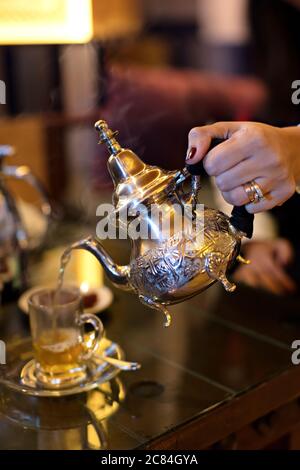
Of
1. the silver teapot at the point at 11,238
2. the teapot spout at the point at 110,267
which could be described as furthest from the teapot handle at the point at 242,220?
the silver teapot at the point at 11,238

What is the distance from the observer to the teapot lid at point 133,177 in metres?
0.69

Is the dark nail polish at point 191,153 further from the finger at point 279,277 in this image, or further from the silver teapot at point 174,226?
the finger at point 279,277

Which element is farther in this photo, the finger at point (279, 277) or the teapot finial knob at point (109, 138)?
the finger at point (279, 277)

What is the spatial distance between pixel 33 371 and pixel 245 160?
0.46 meters

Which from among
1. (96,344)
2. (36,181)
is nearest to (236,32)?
(36,181)

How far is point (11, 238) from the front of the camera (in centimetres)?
129

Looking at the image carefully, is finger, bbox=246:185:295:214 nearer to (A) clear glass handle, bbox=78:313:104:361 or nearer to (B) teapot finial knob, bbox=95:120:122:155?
(B) teapot finial knob, bbox=95:120:122:155

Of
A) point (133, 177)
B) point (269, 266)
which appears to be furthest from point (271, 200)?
point (269, 266)

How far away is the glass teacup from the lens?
0.88 m

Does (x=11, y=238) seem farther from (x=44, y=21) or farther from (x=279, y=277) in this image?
(x=279, y=277)

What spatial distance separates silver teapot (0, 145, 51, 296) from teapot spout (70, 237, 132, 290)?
389 mm

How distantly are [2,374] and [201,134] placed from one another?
476 millimetres

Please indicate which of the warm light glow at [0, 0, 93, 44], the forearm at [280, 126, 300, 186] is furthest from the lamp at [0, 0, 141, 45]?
the forearm at [280, 126, 300, 186]
